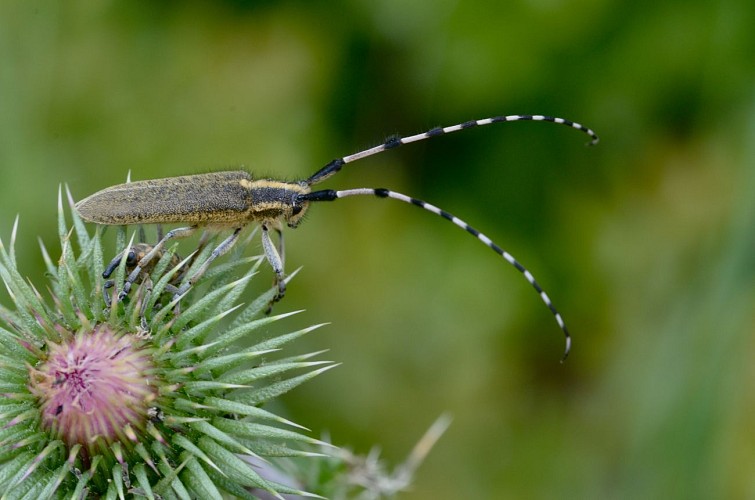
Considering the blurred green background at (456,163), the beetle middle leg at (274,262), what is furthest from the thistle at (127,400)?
the blurred green background at (456,163)

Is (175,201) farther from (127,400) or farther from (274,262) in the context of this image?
(127,400)

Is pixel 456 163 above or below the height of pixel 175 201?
above

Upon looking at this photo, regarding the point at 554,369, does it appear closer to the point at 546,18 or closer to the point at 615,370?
the point at 615,370

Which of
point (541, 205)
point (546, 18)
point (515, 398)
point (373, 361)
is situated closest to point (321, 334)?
point (373, 361)

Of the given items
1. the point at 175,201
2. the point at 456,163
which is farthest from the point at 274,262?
the point at 456,163

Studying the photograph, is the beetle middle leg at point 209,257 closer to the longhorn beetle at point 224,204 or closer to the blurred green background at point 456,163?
the longhorn beetle at point 224,204

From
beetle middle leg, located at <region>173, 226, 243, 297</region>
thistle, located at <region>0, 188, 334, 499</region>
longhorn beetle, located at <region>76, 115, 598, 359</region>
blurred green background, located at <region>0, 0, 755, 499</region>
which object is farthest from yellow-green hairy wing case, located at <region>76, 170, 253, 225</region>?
blurred green background, located at <region>0, 0, 755, 499</region>

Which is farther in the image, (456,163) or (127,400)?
(456,163)
